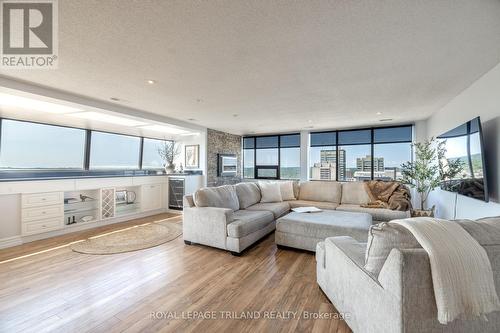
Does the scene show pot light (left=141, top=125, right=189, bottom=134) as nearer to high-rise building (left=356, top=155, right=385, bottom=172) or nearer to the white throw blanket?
high-rise building (left=356, top=155, right=385, bottom=172)

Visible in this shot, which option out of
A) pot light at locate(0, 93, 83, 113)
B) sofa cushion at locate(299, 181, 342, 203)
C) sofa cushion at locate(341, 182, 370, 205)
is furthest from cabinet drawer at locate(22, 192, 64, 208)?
sofa cushion at locate(341, 182, 370, 205)

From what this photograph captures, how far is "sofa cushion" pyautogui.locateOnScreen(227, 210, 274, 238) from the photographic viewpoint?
3039mm

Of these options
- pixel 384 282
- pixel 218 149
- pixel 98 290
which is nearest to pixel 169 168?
pixel 218 149

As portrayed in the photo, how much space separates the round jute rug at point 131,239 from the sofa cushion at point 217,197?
0.94 metres

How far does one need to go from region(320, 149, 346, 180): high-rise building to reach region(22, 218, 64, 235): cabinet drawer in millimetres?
6511

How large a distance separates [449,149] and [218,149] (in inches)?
205

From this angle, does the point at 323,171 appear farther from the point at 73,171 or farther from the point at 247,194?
the point at 73,171

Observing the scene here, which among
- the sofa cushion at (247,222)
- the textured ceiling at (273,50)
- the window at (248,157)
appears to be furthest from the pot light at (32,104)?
the window at (248,157)

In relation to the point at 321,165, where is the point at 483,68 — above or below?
above

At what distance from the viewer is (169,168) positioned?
5949mm

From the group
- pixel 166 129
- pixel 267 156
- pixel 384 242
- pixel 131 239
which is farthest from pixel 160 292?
pixel 267 156

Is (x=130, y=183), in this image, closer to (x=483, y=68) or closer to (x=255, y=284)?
(x=255, y=284)

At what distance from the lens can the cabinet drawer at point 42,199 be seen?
342cm

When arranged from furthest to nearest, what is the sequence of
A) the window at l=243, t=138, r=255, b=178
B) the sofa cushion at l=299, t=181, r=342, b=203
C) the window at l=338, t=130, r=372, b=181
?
1. the window at l=243, t=138, r=255, b=178
2. the window at l=338, t=130, r=372, b=181
3. the sofa cushion at l=299, t=181, r=342, b=203
